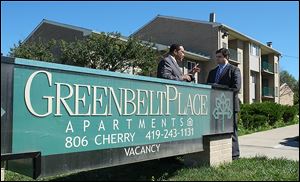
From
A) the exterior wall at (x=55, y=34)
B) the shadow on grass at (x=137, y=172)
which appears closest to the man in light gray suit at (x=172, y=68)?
the shadow on grass at (x=137, y=172)

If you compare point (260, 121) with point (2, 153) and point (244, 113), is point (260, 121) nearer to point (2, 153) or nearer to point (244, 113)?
point (244, 113)

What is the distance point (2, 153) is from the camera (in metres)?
4.09

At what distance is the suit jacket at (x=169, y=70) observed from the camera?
6.85 m

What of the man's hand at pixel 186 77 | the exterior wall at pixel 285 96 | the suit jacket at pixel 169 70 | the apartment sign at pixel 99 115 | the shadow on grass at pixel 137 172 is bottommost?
the shadow on grass at pixel 137 172

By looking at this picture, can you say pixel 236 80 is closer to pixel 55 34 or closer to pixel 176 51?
pixel 176 51

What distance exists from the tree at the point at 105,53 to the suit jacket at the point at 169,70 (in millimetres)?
18979

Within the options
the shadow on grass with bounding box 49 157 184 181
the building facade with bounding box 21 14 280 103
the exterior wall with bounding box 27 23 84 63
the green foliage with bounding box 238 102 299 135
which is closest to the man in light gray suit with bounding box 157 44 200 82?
the shadow on grass with bounding box 49 157 184 181

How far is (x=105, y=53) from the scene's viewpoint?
1023 inches

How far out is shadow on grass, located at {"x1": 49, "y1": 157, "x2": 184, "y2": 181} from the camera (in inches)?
246

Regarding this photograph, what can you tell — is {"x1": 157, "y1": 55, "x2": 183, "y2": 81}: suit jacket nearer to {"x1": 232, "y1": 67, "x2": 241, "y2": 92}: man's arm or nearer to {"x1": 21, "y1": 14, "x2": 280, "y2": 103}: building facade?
{"x1": 232, "y1": 67, "x2": 241, "y2": 92}: man's arm

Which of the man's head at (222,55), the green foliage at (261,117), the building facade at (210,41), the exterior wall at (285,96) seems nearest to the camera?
the man's head at (222,55)

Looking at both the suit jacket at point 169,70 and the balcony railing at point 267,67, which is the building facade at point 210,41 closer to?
the balcony railing at point 267,67

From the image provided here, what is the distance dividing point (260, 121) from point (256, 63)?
26.8 m

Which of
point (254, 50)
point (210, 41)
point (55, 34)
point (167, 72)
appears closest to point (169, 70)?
point (167, 72)
